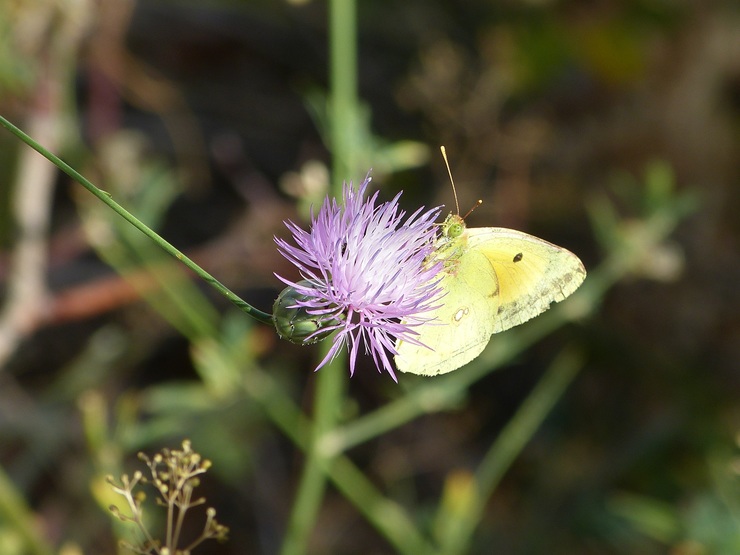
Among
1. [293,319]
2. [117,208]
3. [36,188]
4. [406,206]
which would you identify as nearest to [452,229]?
[293,319]

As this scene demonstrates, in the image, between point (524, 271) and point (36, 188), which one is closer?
point (524, 271)

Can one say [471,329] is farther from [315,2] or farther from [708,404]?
[315,2]

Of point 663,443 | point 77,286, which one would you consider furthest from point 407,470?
point 77,286

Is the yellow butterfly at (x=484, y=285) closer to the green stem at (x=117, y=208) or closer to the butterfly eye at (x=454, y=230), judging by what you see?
the butterfly eye at (x=454, y=230)

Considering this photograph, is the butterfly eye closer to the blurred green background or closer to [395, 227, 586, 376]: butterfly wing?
[395, 227, 586, 376]: butterfly wing

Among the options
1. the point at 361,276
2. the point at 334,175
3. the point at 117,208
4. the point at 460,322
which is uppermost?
the point at 334,175

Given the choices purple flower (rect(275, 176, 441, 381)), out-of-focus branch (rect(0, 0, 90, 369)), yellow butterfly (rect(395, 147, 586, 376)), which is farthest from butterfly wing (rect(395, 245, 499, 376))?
out-of-focus branch (rect(0, 0, 90, 369))

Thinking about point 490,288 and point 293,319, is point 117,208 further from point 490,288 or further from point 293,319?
point 490,288
